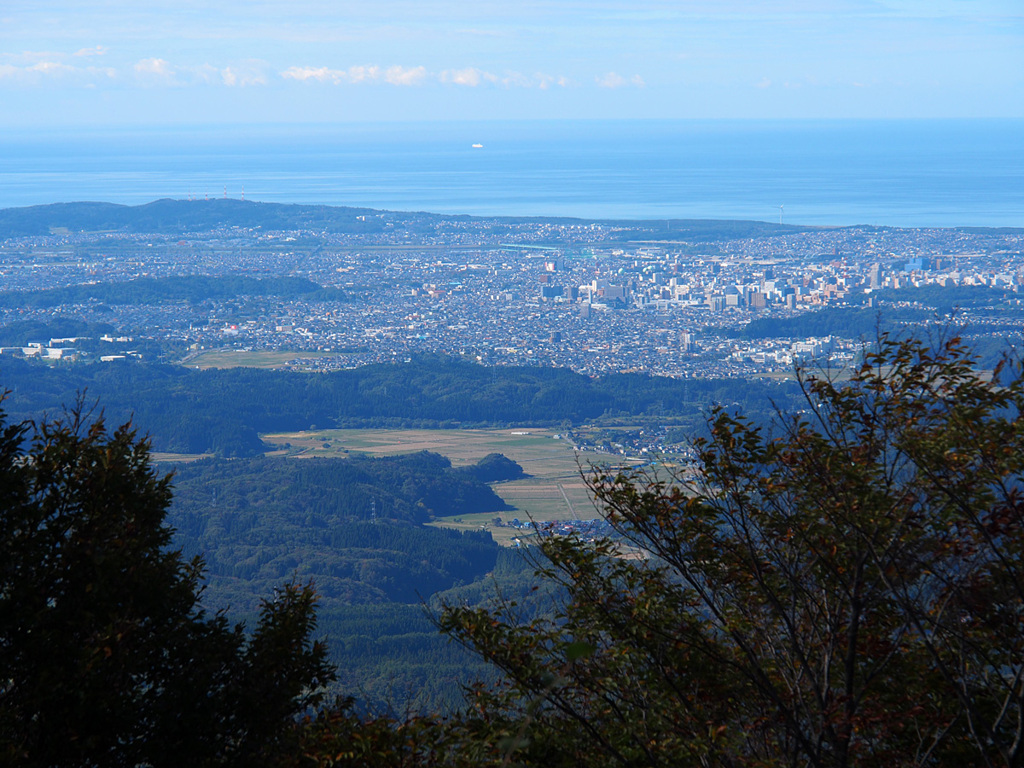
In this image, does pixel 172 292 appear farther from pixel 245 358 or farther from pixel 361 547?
pixel 361 547

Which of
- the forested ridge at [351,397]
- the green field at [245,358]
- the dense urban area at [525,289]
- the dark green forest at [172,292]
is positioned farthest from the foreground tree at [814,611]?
the dark green forest at [172,292]

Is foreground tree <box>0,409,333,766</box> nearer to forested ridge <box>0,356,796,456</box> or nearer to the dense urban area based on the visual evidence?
forested ridge <box>0,356,796,456</box>

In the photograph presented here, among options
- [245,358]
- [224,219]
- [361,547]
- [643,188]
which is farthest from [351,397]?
[643,188]

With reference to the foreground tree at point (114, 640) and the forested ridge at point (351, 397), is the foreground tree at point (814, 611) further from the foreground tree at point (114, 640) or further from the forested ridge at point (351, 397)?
the forested ridge at point (351, 397)

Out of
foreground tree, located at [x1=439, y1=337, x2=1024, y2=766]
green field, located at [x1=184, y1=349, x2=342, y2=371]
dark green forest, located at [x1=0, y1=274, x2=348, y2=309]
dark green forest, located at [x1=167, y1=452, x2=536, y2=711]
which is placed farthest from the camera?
dark green forest, located at [x1=0, y1=274, x2=348, y2=309]

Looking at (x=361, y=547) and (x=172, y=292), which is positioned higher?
(x=172, y=292)

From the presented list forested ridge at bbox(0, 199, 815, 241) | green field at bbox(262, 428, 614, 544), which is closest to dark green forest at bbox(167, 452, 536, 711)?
green field at bbox(262, 428, 614, 544)

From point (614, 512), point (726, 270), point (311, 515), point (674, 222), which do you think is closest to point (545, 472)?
point (311, 515)
